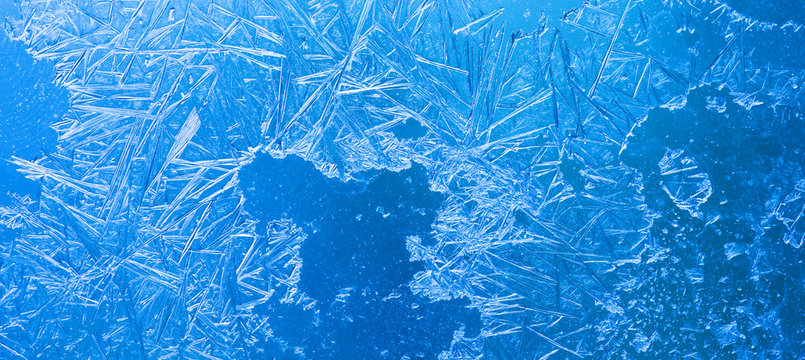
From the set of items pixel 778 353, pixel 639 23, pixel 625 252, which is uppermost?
pixel 639 23

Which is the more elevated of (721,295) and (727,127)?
(727,127)

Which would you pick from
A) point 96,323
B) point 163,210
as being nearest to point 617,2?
point 163,210

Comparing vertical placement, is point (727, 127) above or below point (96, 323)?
above

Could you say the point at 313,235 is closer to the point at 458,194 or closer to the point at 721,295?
the point at 458,194

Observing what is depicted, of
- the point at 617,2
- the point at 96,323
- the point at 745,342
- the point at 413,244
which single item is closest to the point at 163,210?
the point at 96,323

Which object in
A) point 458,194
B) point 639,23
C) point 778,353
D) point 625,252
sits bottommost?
point 778,353

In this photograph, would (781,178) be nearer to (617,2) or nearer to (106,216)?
(617,2)
